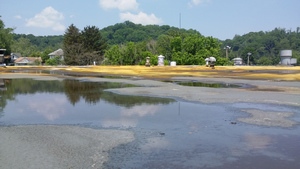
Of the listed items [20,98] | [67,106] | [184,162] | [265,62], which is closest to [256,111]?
[184,162]

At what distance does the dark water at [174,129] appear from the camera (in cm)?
583

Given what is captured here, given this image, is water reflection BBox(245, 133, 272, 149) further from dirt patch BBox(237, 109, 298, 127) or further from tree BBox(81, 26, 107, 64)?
tree BBox(81, 26, 107, 64)

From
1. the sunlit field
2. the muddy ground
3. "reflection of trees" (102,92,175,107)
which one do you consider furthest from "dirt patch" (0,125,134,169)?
the sunlit field

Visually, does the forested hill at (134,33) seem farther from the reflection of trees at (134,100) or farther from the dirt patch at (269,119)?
the dirt patch at (269,119)

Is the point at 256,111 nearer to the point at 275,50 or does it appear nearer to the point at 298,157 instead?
the point at 298,157

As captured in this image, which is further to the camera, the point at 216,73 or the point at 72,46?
the point at 72,46

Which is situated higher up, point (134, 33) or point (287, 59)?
point (134, 33)

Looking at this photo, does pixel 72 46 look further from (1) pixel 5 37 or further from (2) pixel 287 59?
(2) pixel 287 59

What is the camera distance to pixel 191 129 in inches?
327

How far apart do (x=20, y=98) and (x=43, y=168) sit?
10698 mm

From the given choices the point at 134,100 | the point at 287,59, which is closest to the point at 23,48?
the point at 287,59

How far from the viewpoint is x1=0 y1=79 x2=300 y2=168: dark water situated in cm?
583

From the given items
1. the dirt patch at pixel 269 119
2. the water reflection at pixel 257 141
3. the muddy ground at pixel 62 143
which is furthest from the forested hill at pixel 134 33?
the water reflection at pixel 257 141

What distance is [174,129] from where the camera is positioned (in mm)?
8305
